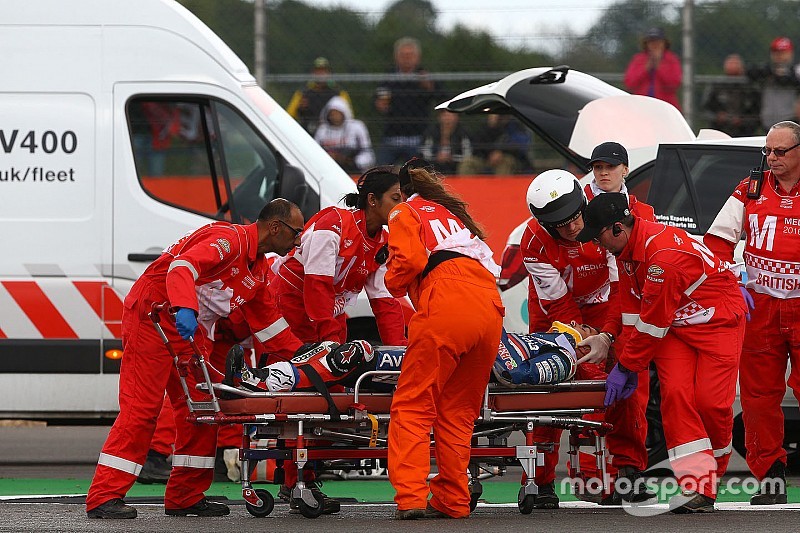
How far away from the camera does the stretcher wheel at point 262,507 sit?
291 inches

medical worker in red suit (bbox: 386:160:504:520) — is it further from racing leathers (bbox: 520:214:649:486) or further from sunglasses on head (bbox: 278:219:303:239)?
racing leathers (bbox: 520:214:649:486)

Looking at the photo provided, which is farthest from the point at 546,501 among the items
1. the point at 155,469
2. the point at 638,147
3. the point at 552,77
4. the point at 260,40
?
the point at 260,40

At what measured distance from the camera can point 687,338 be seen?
772cm

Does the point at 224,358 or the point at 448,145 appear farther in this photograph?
the point at 448,145

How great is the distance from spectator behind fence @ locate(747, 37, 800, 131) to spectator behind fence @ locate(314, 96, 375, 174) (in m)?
3.30

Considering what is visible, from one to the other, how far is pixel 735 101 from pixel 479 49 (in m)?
2.23

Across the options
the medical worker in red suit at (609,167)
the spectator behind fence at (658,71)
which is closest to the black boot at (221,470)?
the medical worker in red suit at (609,167)

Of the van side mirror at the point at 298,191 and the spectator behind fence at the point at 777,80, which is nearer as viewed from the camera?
the van side mirror at the point at 298,191

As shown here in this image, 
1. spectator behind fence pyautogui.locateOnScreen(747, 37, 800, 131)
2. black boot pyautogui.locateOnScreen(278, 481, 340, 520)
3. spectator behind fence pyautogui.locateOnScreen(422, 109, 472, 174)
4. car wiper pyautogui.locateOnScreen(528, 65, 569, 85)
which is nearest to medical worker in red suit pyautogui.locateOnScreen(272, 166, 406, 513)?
black boot pyautogui.locateOnScreen(278, 481, 340, 520)

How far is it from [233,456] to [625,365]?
2.84 meters

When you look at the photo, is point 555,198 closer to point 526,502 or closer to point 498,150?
point 526,502

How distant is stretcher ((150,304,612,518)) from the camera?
23.6ft

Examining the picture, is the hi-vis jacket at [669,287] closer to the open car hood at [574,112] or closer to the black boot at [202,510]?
the black boot at [202,510]

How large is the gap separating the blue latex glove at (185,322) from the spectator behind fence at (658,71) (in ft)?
22.1
